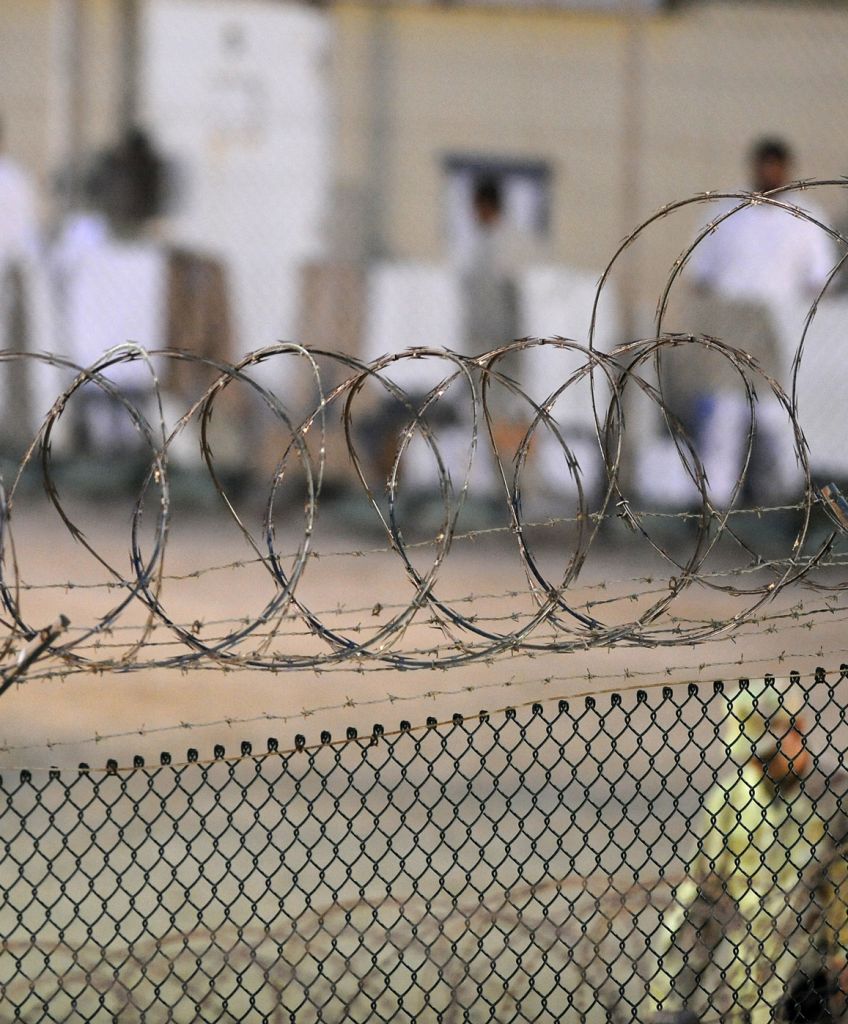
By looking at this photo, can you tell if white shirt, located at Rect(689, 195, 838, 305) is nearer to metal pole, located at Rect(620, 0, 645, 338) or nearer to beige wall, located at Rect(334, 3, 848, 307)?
beige wall, located at Rect(334, 3, 848, 307)

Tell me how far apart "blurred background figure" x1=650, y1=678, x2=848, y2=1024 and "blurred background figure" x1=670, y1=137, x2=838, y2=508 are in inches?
223

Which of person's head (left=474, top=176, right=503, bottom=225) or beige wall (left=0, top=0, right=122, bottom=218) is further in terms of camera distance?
beige wall (left=0, top=0, right=122, bottom=218)

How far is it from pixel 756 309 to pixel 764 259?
0.36 metres

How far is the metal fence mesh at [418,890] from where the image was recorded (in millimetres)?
4445

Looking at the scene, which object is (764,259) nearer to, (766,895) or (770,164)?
(770,164)

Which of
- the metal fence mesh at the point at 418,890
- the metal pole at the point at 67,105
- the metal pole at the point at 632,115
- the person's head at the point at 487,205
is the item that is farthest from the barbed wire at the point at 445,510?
the metal pole at the point at 67,105

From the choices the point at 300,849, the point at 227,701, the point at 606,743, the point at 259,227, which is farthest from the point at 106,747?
the point at 259,227

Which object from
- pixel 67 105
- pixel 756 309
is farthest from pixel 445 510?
pixel 67 105

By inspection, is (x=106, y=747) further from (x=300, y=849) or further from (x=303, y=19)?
(x=303, y=19)

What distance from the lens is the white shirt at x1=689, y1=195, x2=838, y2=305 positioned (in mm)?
11062

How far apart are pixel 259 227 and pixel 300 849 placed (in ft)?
29.6

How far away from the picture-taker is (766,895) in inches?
166

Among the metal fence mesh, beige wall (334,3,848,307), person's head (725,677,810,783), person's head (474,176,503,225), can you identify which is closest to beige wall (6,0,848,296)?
beige wall (334,3,848,307)

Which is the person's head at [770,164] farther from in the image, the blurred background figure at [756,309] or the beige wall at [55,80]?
the beige wall at [55,80]
